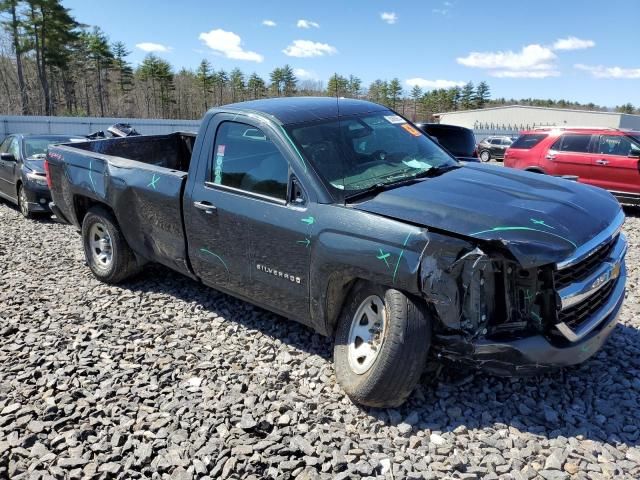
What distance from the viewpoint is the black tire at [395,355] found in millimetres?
3010

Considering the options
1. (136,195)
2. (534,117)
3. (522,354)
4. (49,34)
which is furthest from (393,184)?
(534,117)

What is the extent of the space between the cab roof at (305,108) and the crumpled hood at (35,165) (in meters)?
6.61

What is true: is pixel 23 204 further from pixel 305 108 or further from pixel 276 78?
pixel 276 78

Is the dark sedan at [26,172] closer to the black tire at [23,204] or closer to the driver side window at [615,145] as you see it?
the black tire at [23,204]

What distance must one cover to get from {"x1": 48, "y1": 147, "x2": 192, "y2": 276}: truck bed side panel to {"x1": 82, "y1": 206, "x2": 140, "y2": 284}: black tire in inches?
6.3

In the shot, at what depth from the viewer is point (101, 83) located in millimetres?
78375

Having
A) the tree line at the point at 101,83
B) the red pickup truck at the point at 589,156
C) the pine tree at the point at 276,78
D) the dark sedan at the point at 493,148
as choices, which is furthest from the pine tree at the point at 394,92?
the red pickup truck at the point at 589,156

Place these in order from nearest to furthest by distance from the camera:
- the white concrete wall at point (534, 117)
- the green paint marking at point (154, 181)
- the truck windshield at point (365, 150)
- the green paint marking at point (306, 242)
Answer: the green paint marking at point (306, 242) → the truck windshield at point (365, 150) → the green paint marking at point (154, 181) → the white concrete wall at point (534, 117)

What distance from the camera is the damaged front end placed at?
288 cm

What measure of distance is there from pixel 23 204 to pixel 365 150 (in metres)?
8.23

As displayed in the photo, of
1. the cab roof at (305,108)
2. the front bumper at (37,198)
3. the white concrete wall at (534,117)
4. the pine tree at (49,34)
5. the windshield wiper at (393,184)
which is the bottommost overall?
the front bumper at (37,198)

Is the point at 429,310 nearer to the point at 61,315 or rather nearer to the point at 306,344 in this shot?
the point at 306,344

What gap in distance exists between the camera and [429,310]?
10.1 ft

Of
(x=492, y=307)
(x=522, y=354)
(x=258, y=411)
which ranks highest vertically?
(x=492, y=307)
